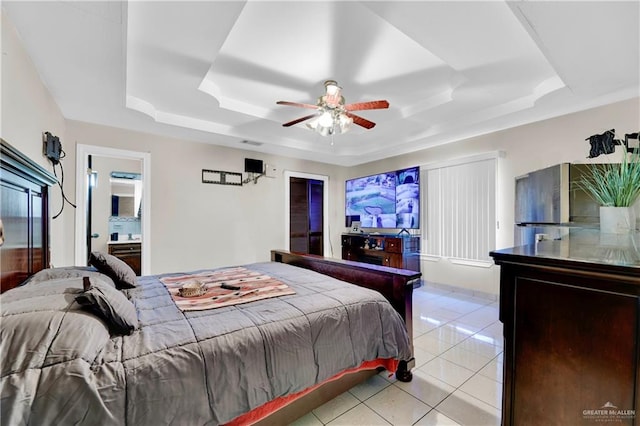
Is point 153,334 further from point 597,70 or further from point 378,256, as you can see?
point 378,256

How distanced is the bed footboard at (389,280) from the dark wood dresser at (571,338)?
0.91 m

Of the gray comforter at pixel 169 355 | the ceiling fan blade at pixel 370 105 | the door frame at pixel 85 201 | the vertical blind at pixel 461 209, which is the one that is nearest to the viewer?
the gray comforter at pixel 169 355

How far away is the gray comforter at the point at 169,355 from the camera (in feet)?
2.95

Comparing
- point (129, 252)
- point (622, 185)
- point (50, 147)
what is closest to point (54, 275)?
point (50, 147)

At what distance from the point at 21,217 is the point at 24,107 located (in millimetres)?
847

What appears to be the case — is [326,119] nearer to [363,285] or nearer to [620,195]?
[363,285]

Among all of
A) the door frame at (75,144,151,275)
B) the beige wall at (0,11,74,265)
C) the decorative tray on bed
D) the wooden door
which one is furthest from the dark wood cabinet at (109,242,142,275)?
the decorative tray on bed

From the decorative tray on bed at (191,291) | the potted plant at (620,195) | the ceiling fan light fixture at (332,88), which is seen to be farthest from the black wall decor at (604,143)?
the decorative tray on bed at (191,291)

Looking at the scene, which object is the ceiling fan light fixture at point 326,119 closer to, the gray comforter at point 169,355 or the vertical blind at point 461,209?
the gray comforter at point 169,355

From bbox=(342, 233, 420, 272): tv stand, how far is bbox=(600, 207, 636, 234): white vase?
2903 mm

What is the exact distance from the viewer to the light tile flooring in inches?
65.0

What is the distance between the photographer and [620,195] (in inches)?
61.2

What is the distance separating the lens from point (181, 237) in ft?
13.0

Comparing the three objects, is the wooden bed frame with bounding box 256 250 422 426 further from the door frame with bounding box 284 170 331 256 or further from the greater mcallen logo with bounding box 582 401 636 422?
the door frame with bounding box 284 170 331 256
